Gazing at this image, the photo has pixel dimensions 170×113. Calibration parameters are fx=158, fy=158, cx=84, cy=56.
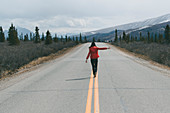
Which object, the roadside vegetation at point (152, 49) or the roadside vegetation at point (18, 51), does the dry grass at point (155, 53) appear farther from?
the roadside vegetation at point (18, 51)

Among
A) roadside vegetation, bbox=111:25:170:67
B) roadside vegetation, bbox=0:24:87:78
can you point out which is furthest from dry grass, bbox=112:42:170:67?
roadside vegetation, bbox=0:24:87:78

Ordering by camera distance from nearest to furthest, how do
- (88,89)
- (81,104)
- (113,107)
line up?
1. (113,107)
2. (81,104)
3. (88,89)

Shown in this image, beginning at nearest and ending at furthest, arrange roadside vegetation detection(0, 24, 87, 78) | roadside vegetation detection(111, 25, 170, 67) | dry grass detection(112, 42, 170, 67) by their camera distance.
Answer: roadside vegetation detection(0, 24, 87, 78) → dry grass detection(112, 42, 170, 67) → roadside vegetation detection(111, 25, 170, 67)

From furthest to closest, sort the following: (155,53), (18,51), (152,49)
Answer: (18,51) → (152,49) → (155,53)

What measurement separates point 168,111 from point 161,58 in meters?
14.6

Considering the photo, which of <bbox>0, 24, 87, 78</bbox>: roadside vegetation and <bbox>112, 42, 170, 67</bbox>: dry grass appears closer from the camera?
<bbox>0, 24, 87, 78</bbox>: roadside vegetation

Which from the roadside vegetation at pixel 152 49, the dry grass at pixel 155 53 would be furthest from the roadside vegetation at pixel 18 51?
the roadside vegetation at pixel 152 49

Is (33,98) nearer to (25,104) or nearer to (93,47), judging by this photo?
Result: (25,104)

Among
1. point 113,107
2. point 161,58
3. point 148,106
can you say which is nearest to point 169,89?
point 148,106

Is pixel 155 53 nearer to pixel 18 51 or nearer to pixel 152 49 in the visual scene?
pixel 152 49

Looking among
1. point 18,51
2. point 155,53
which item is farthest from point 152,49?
point 18,51

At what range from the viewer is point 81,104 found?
15.3ft

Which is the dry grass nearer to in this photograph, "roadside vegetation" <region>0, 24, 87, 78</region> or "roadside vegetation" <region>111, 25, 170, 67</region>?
"roadside vegetation" <region>111, 25, 170, 67</region>

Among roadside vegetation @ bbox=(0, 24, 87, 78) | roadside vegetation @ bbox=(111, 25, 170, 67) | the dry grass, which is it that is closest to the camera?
roadside vegetation @ bbox=(0, 24, 87, 78)
